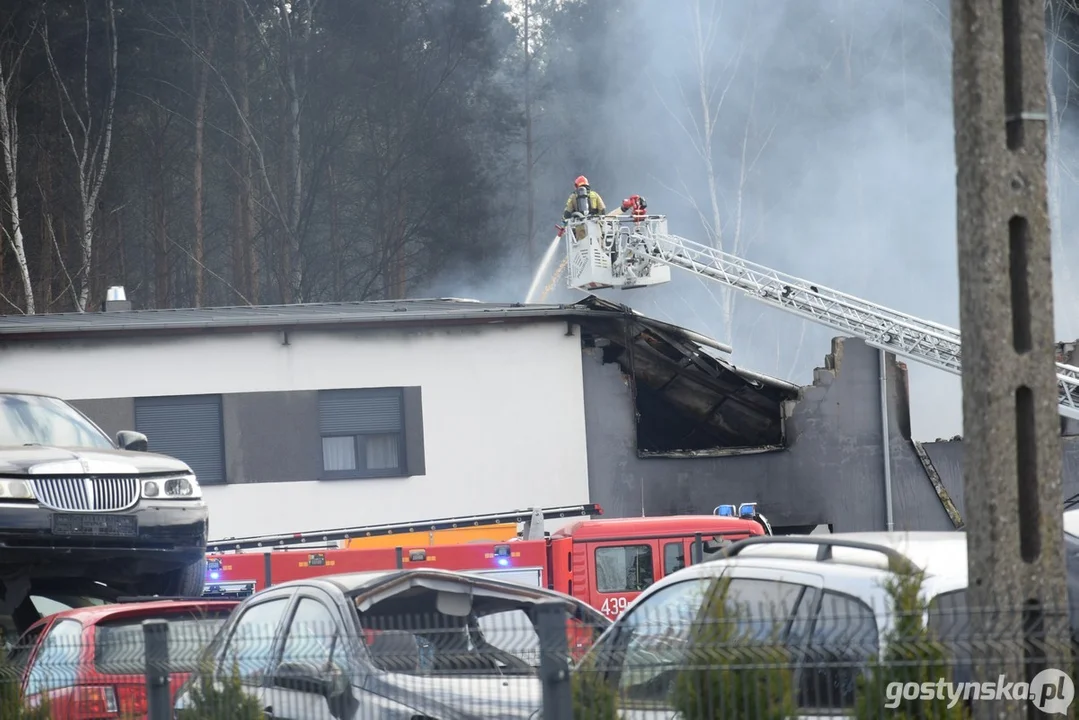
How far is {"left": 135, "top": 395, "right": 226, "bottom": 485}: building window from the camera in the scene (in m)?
21.2

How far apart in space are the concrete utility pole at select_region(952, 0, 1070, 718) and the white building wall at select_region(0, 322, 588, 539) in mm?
16878

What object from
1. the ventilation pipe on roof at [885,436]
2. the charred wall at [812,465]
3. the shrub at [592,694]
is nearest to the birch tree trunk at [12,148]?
the charred wall at [812,465]

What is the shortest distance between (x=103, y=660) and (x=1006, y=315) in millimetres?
4463

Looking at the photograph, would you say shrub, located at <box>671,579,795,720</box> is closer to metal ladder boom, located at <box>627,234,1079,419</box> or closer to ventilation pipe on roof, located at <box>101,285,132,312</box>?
metal ladder boom, located at <box>627,234,1079,419</box>

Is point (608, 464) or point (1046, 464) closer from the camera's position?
point (1046, 464)

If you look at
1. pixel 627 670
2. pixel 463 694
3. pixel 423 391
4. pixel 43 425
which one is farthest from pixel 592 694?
pixel 423 391

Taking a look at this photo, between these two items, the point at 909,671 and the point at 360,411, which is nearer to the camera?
the point at 909,671

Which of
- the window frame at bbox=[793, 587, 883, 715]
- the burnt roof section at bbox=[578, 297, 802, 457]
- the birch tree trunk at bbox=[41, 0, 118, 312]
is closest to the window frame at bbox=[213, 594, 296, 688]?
the window frame at bbox=[793, 587, 883, 715]

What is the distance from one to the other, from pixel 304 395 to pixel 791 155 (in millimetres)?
36667

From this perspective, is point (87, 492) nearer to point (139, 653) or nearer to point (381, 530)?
point (139, 653)

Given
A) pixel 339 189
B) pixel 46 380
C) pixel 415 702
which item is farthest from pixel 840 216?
pixel 415 702

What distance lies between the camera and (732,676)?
494cm

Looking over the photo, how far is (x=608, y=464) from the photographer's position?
2233 cm

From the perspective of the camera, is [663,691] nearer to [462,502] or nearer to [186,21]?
[462,502]
